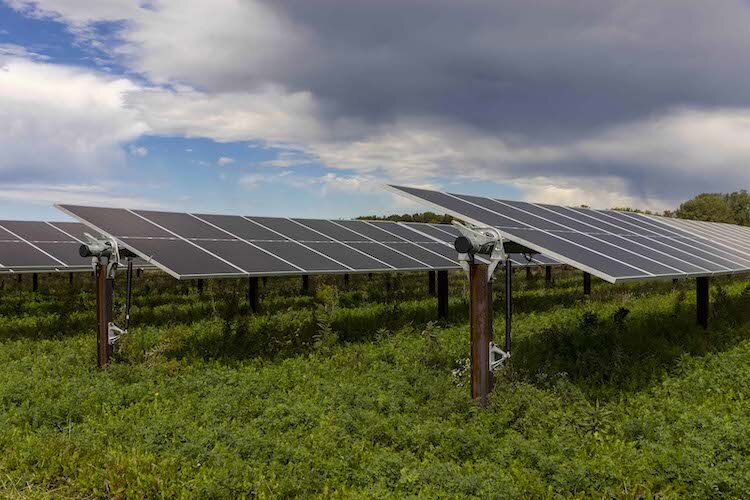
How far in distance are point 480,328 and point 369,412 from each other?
2.42 m

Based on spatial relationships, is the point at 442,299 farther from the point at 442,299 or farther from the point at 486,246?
the point at 486,246

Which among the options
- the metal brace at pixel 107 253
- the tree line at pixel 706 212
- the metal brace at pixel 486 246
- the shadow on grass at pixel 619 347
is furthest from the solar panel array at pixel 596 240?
the tree line at pixel 706 212

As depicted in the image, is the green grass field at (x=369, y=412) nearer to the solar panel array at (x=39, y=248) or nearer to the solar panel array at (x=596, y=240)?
the solar panel array at (x=596, y=240)

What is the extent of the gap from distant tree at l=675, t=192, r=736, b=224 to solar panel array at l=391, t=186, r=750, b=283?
65599mm

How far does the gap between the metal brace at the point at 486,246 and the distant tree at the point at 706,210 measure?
77596mm

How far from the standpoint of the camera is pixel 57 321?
1972 centimetres

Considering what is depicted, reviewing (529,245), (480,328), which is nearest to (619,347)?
(529,245)

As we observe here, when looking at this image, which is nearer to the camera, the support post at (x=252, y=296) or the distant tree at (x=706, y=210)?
the support post at (x=252, y=296)

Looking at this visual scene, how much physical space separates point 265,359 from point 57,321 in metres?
9.34

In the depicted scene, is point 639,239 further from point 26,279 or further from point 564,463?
point 26,279

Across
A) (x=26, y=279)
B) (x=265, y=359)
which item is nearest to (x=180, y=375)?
(x=265, y=359)

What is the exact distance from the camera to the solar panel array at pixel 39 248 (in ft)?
77.1

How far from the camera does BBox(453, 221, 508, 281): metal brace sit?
415 inches

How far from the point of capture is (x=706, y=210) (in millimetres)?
81500
